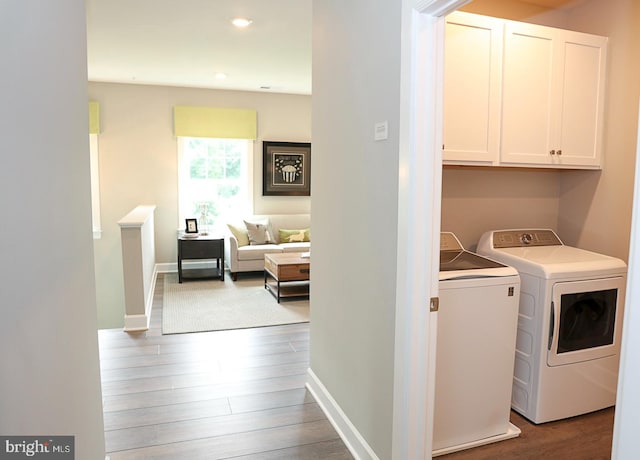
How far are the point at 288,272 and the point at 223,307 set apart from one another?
31.6 inches

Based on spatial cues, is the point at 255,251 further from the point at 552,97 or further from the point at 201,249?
the point at 552,97

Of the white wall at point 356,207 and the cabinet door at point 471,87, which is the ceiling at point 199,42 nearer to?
the white wall at point 356,207

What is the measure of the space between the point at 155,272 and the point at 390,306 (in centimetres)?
523

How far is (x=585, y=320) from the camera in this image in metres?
2.62

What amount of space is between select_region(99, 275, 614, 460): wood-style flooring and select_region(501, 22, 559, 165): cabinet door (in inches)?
60.8

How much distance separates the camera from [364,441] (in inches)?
88.1

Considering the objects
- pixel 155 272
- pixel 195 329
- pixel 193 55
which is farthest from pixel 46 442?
pixel 155 272

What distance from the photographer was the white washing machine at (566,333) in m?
2.51

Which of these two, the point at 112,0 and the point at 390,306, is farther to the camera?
the point at 112,0

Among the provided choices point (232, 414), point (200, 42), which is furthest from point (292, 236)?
point (232, 414)

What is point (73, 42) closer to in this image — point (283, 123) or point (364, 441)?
point (364, 441)

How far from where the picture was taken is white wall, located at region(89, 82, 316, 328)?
6406 millimetres

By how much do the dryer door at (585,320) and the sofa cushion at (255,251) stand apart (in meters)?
4.23

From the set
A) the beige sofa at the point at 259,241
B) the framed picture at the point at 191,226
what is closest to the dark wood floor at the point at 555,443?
the beige sofa at the point at 259,241
